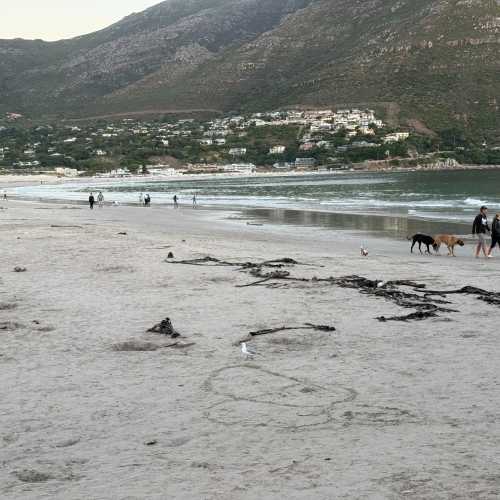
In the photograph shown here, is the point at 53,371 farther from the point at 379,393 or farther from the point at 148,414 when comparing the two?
the point at 379,393

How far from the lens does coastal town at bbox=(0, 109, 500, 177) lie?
128750 mm

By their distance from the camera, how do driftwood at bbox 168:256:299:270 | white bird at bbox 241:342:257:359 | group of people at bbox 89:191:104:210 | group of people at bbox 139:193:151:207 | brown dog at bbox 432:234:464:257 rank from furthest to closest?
1. group of people at bbox 139:193:151:207
2. group of people at bbox 89:191:104:210
3. brown dog at bbox 432:234:464:257
4. driftwood at bbox 168:256:299:270
5. white bird at bbox 241:342:257:359

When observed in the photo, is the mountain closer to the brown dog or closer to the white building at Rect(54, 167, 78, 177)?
the white building at Rect(54, 167, 78, 177)

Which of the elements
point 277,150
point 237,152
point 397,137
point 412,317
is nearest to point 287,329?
point 412,317

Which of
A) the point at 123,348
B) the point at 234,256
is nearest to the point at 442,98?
the point at 234,256

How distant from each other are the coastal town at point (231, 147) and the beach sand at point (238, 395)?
112727 millimetres

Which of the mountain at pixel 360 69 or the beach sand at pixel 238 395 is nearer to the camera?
the beach sand at pixel 238 395

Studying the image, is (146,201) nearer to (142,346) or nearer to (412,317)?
(412,317)

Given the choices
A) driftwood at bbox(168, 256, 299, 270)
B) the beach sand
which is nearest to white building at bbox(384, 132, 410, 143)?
driftwood at bbox(168, 256, 299, 270)

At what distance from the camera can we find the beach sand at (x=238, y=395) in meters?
4.12

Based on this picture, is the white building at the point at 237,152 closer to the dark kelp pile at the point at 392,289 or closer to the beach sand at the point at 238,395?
the dark kelp pile at the point at 392,289

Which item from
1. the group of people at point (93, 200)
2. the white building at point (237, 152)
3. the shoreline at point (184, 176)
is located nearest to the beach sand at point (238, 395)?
the group of people at point (93, 200)

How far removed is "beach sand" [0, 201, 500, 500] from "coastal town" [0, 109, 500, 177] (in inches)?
4438

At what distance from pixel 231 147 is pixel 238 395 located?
142466 mm
